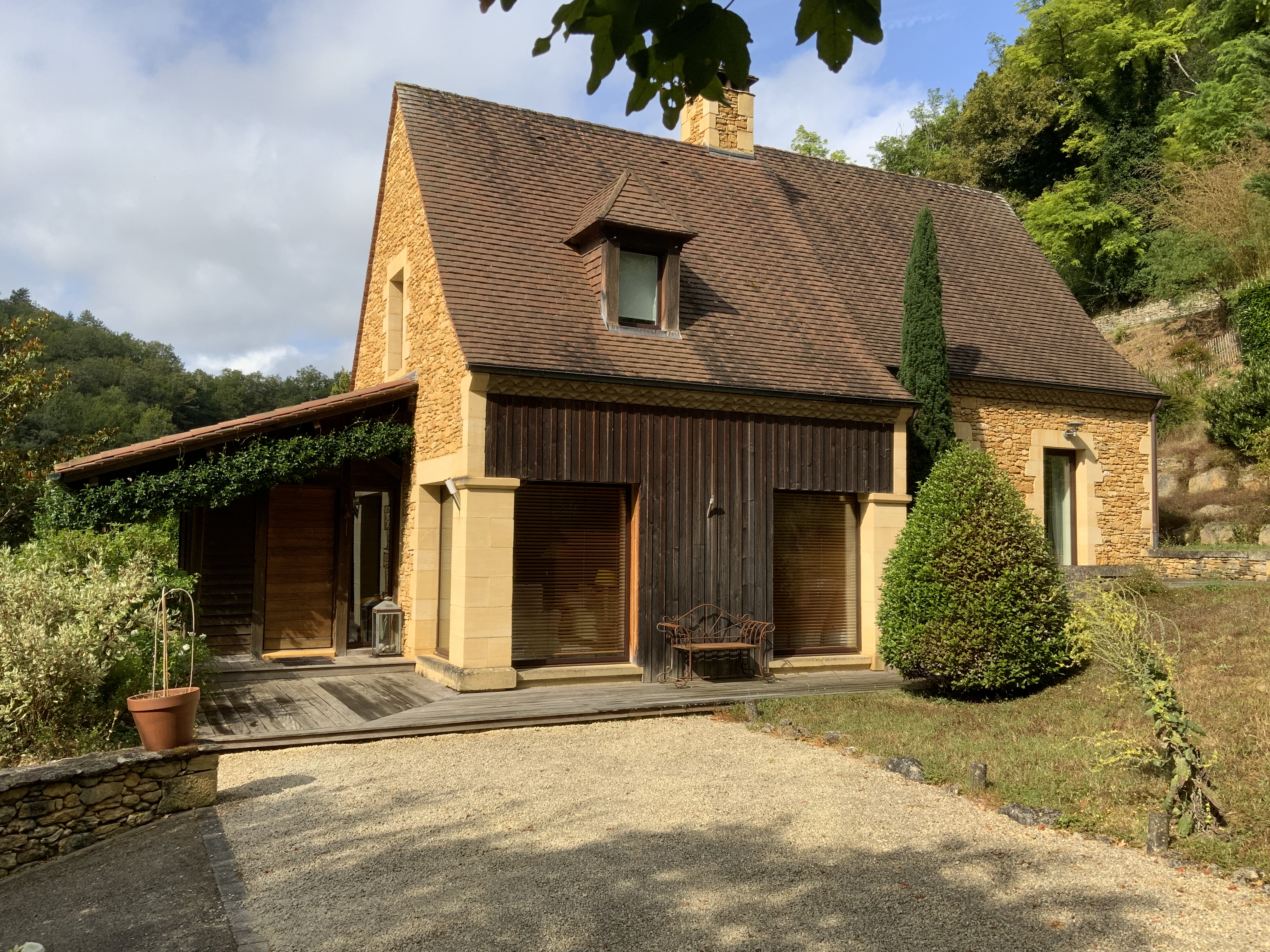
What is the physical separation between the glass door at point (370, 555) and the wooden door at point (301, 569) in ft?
1.72

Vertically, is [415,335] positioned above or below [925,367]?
above

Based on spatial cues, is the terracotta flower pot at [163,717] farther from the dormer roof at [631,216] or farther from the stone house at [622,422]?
the dormer roof at [631,216]

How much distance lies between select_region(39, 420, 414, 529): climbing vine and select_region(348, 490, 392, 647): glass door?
1863 millimetres

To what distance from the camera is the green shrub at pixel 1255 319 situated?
22891 mm

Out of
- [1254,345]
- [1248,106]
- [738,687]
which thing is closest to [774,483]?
[738,687]

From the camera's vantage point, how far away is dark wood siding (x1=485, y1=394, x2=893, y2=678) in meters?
11.5

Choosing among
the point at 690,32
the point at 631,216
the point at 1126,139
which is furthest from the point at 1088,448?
the point at 1126,139

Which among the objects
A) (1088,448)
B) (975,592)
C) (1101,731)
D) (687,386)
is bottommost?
(1101,731)

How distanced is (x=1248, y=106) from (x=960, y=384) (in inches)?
864

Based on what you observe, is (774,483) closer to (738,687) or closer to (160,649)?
(738,687)

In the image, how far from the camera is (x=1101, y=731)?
8125mm

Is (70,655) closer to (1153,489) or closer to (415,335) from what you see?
(415,335)

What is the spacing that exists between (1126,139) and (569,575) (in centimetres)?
3053

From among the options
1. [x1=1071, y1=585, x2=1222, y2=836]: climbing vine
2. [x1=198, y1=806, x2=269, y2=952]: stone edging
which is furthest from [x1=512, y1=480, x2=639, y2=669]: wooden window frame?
[x1=1071, y1=585, x2=1222, y2=836]: climbing vine
